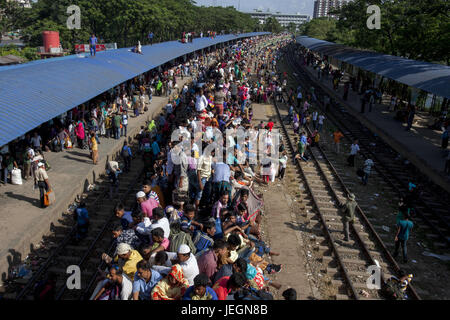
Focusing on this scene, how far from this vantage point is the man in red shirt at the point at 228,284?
17.6ft

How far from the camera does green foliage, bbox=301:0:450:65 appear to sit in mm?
23656

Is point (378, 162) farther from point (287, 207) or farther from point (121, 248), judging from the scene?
point (121, 248)

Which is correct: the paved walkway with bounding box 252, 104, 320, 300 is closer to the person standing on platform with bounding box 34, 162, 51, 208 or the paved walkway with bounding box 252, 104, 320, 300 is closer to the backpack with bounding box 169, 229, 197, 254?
the backpack with bounding box 169, 229, 197, 254

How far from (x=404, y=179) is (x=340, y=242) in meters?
6.89

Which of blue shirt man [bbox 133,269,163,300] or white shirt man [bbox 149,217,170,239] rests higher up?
white shirt man [bbox 149,217,170,239]

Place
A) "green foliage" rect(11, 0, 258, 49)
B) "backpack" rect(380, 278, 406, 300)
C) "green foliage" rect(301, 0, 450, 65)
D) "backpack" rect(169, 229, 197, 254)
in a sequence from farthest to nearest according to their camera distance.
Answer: "green foliage" rect(11, 0, 258, 49) → "green foliage" rect(301, 0, 450, 65) → "backpack" rect(380, 278, 406, 300) → "backpack" rect(169, 229, 197, 254)

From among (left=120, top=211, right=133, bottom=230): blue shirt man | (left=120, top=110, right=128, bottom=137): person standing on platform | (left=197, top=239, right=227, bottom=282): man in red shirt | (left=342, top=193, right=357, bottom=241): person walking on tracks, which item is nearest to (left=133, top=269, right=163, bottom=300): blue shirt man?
(left=197, top=239, right=227, bottom=282): man in red shirt

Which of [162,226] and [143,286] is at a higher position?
[162,226]

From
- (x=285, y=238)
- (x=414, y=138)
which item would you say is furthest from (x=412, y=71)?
(x=285, y=238)

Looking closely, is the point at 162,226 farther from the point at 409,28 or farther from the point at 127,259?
the point at 409,28

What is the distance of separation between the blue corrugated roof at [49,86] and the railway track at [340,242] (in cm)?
957

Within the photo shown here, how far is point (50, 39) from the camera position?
143ft

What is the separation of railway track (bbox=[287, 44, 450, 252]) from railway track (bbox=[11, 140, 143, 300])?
9.90 meters
